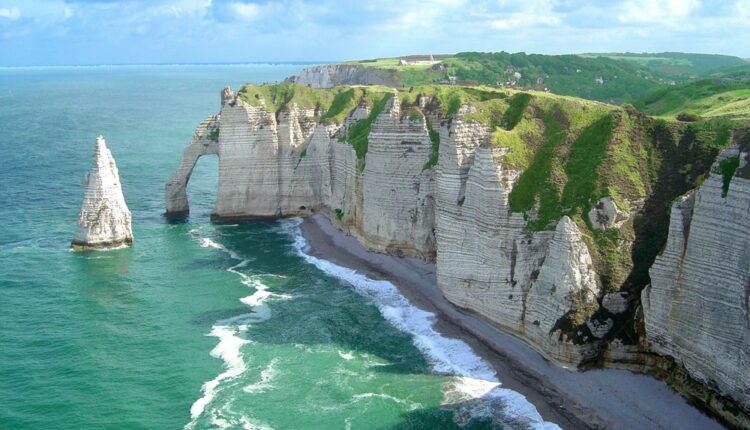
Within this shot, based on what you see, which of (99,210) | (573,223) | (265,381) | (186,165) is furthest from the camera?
(186,165)

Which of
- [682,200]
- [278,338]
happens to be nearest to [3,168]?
[278,338]

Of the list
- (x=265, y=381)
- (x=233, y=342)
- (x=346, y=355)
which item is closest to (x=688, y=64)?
(x=346, y=355)

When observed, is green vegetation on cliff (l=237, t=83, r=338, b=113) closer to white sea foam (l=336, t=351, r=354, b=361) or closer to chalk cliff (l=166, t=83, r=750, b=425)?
chalk cliff (l=166, t=83, r=750, b=425)

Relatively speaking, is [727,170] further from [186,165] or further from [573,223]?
[186,165]

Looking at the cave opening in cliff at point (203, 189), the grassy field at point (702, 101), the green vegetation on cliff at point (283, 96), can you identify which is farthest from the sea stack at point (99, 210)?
the grassy field at point (702, 101)

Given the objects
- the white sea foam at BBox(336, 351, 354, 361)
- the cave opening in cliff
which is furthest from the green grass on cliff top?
the cave opening in cliff

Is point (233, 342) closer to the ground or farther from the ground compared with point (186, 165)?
closer to the ground
